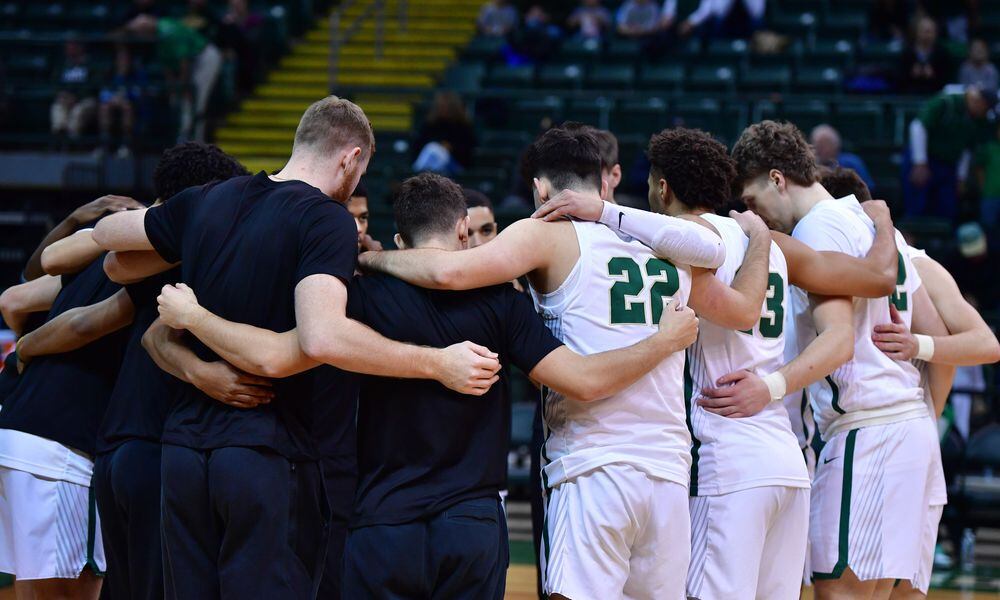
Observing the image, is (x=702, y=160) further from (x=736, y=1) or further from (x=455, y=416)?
(x=736, y=1)

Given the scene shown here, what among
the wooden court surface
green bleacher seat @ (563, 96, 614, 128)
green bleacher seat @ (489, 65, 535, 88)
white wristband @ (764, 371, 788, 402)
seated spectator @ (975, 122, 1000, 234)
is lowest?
the wooden court surface

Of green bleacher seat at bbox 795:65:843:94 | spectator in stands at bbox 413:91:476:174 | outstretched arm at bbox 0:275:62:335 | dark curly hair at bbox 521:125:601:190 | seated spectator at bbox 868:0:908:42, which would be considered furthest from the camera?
seated spectator at bbox 868:0:908:42

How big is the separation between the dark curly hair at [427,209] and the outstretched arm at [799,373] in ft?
3.70

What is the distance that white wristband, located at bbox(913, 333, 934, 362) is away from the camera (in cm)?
488

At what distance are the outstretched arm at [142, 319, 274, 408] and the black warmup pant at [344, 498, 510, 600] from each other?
51cm

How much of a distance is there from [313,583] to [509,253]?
3.97ft

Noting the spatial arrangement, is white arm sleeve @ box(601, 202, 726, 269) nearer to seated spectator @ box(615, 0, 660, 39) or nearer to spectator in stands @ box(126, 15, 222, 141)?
spectator in stands @ box(126, 15, 222, 141)

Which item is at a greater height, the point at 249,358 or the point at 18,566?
the point at 249,358

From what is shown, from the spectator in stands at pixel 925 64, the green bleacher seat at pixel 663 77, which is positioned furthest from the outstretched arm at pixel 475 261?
the green bleacher seat at pixel 663 77

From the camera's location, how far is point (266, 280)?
3672mm

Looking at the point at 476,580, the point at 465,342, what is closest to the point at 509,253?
the point at 465,342

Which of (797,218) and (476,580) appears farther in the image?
(797,218)

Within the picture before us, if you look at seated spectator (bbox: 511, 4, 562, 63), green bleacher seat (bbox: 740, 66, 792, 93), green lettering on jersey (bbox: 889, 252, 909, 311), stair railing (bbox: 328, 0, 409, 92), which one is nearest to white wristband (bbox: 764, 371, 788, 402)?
Result: green lettering on jersey (bbox: 889, 252, 909, 311)

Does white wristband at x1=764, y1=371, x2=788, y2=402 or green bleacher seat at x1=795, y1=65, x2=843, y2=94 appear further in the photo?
green bleacher seat at x1=795, y1=65, x2=843, y2=94
